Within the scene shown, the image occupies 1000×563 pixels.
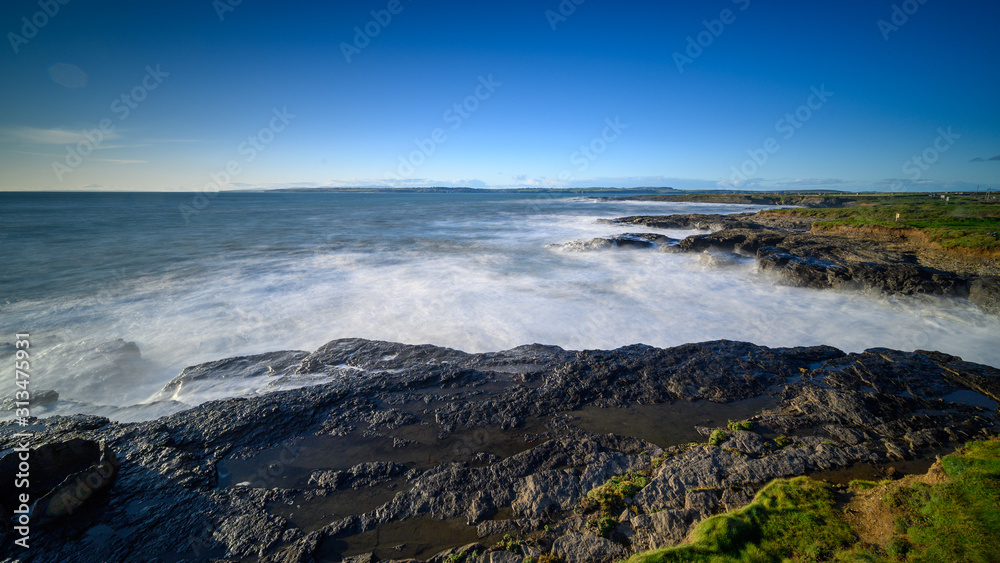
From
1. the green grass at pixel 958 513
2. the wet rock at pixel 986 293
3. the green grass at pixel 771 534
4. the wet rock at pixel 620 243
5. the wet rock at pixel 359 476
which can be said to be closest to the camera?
the green grass at pixel 958 513

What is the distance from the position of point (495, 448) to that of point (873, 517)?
15.0 feet

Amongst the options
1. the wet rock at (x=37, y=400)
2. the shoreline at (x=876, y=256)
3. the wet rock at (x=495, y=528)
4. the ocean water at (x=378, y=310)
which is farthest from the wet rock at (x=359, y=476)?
the shoreline at (x=876, y=256)

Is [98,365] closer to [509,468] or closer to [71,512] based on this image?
[71,512]

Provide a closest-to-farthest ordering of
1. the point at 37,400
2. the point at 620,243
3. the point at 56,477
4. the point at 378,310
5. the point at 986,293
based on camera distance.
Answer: the point at 56,477 < the point at 37,400 < the point at 986,293 < the point at 378,310 < the point at 620,243

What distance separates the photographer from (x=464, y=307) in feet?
47.9

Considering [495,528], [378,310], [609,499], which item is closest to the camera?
[495,528]

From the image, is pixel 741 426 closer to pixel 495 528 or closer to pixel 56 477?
pixel 495 528

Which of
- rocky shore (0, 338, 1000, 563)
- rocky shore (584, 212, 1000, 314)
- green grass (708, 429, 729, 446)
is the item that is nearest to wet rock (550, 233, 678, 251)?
rocky shore (584, 212, 1000, 314)

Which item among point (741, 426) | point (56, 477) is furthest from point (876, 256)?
point (56, 477)

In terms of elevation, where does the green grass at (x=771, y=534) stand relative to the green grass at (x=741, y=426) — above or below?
above

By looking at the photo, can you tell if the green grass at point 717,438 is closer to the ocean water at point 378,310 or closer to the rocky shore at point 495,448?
the rocky shore at point 495,448

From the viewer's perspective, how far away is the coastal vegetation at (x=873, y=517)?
11.2 ft

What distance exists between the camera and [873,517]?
3.86m

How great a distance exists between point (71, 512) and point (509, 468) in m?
5.82
